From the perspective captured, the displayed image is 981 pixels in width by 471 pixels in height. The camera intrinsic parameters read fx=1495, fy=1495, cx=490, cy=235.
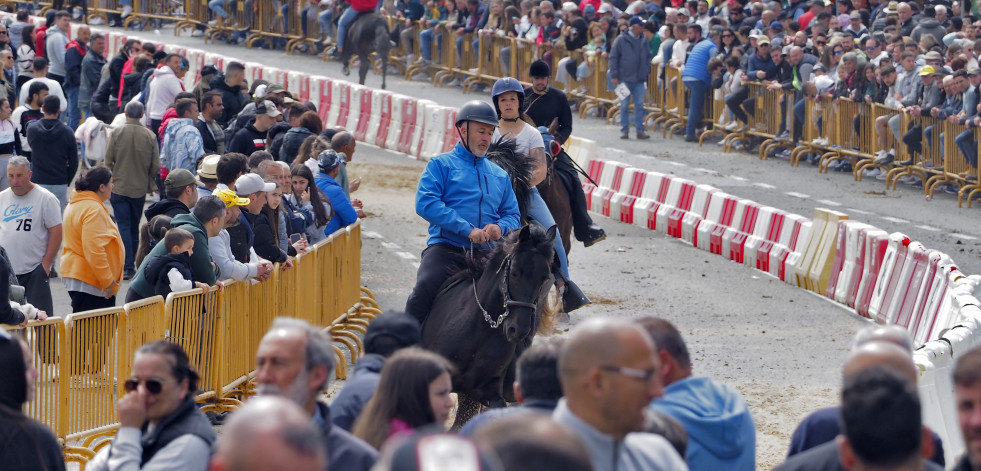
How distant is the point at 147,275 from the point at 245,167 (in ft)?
7.73

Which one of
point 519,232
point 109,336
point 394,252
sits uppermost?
point 519,232

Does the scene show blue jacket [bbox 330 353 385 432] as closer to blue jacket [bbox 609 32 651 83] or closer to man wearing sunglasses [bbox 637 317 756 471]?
man wearing sunglasses [bbox 637 317 756 471]

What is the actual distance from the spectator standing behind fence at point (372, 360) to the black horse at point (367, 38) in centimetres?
2609

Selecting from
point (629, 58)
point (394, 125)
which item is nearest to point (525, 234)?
point (394, 125)

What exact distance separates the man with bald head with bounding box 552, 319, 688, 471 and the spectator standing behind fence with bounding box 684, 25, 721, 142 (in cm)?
2310

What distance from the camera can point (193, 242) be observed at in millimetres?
10859

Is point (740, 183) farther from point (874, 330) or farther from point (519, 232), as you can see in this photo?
point (874, 330)

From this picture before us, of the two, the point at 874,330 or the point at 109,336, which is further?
the point at 109,336

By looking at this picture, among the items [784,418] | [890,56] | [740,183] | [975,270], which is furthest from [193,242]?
[890,56]

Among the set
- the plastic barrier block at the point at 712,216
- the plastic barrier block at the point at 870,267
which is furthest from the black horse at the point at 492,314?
the plastic barrier block at the point at 712,216

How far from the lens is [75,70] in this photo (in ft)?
86.7

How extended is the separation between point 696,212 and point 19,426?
1487cm

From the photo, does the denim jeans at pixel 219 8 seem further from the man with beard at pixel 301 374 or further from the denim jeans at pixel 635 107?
the man with beard at pixel 301 374

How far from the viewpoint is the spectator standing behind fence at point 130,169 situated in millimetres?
16188
